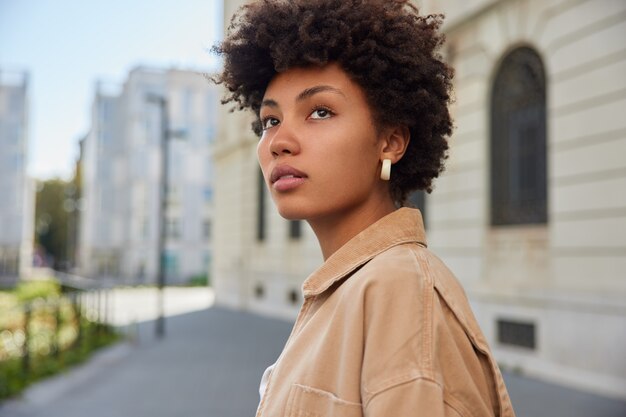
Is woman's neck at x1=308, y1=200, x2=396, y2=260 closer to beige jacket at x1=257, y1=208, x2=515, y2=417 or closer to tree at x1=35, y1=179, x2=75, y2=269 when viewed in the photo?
beige jacket at x1=257, y1=208, x2=515, y2=417

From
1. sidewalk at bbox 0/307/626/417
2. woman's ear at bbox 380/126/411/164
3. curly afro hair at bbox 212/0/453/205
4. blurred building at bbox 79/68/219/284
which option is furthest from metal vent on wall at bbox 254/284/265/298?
A: blurred building at bbox 79/68/219/284

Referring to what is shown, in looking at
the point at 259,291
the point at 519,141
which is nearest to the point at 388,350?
the point at 519,141

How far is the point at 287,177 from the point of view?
1469 millimetres

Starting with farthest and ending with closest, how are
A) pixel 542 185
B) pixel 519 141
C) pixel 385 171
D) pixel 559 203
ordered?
pixel 519 141 → pixel 542 185 → pixel 559 203 → pixel 385 171

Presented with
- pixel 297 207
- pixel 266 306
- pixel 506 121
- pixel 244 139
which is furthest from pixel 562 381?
pixel 244 139

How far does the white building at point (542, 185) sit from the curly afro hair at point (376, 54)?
19.4 ft

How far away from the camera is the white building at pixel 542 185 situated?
26.0 feet

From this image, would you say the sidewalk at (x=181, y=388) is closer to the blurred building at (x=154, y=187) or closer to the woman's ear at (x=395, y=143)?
the woman's ear at (x=395, y=143)

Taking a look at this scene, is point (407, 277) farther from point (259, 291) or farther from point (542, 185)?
point (259, 291)

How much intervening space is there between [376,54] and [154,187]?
50942 mm

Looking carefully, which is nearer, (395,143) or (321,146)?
(321,146)

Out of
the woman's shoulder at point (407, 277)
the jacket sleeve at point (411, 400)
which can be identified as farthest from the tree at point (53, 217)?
the jacket sleeve at point (411, 400)

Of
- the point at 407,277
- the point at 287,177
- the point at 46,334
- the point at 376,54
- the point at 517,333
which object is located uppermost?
the point at 376,54

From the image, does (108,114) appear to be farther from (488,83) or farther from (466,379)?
(466,379)
